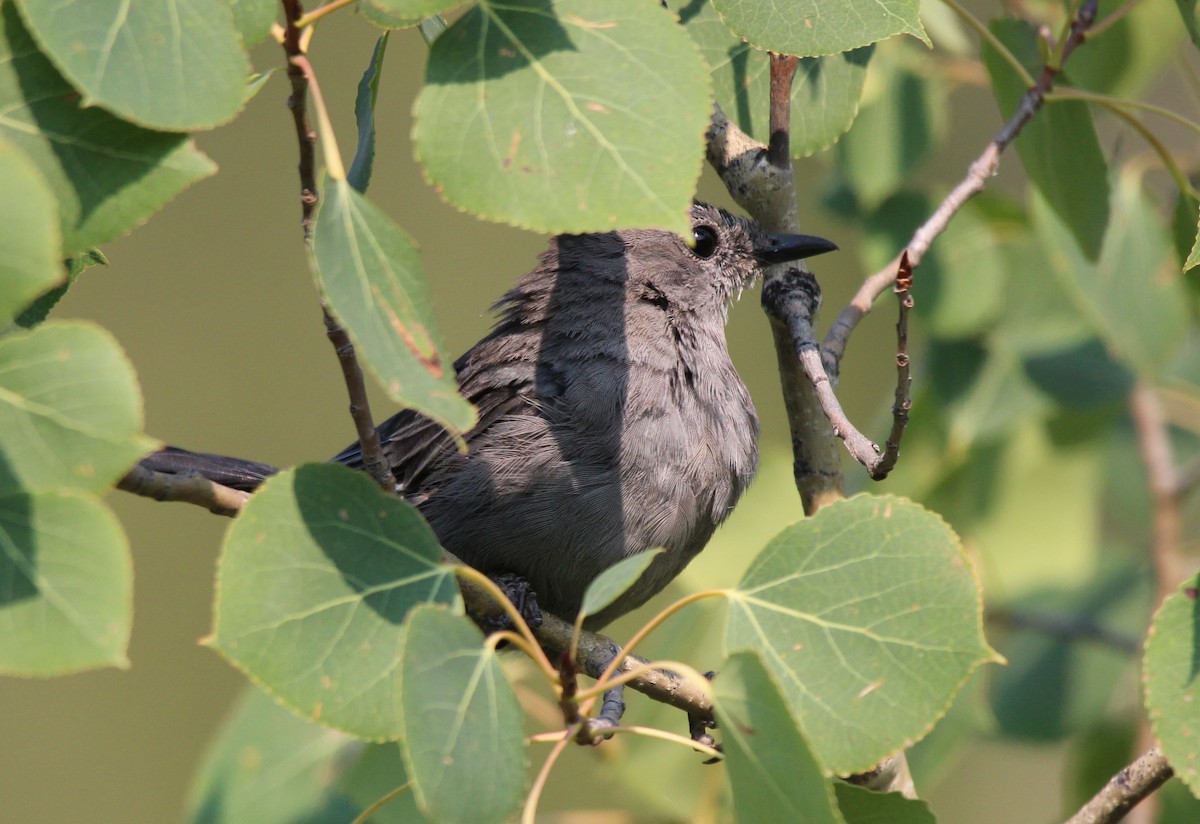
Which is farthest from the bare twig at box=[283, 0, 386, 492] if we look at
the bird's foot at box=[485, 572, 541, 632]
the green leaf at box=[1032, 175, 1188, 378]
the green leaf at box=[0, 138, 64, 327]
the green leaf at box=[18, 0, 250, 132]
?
the green leaf at box=[1032, 175, 1188, 378]

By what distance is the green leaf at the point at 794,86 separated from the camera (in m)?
2.79

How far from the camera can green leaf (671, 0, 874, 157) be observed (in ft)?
9.14

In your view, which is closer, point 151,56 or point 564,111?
point 151,56

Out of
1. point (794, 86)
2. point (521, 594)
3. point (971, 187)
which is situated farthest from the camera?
point (521, 594)

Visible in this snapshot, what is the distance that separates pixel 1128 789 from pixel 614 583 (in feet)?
4.05

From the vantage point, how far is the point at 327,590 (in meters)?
1.69

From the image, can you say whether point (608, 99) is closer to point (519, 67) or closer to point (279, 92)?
point (519, 67)

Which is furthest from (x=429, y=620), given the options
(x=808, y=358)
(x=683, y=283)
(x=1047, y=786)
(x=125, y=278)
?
(x=125, y=278)

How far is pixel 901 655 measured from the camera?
5.71 feet

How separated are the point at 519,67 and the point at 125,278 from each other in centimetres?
1085

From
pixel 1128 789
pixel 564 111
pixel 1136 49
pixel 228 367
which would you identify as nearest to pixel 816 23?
pixel 564 111

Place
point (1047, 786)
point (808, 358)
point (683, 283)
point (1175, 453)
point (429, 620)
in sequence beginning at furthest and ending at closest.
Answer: point (1047, 786) → point (1175, 453) → point (683, 283) → point (808, 358) → point (429, 620)

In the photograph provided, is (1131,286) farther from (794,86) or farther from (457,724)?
(457,724)

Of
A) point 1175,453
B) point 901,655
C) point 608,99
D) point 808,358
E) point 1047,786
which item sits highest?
point 608,99
